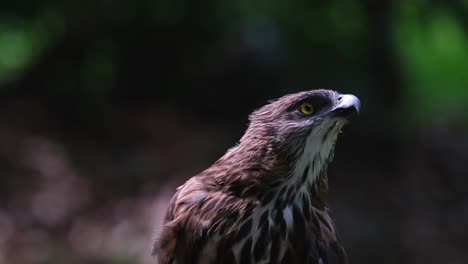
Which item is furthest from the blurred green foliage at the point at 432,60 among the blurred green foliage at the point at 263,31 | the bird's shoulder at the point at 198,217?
the bird's shoulder at the point at 198,217

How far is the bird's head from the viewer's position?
318 centimetres

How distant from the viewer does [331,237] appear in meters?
3.41

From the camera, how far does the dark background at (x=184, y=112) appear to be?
7.07m

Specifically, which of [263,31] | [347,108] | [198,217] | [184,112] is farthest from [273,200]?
[184,112]

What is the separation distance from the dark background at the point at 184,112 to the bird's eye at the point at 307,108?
11.6 ft

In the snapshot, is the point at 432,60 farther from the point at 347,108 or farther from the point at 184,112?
the point at 347,108

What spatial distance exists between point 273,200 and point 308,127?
329 millimetres

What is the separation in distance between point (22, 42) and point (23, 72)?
0.42m

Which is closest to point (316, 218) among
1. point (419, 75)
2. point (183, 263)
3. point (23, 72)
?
point (183, 263)

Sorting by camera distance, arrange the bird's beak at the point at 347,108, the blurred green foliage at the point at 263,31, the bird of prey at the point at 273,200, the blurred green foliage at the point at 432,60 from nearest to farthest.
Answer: the bird's beak at the point at 347,108 → the bird of prey at the point at 273,200 → the blurred green foliage at the point at 432,60 → the blurred green foliage at the point at 263,31

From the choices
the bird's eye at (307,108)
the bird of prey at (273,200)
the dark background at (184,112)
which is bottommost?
the bird of prey at (273,200)

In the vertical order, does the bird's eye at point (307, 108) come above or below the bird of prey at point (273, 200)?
above

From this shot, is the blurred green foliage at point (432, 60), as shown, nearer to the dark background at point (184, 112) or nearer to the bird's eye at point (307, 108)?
the dark background at point (184, 112)

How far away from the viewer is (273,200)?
3320 mm
